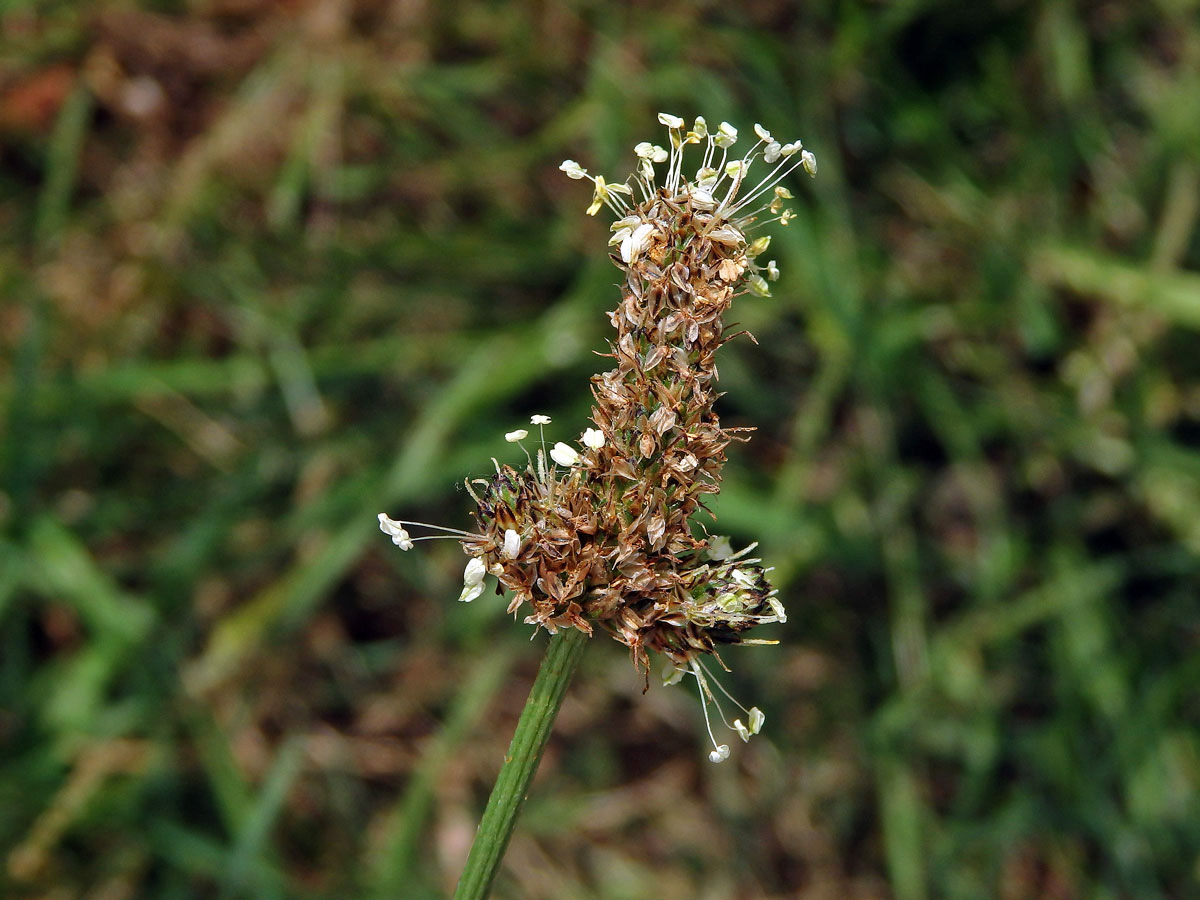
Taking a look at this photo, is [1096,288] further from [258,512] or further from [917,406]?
[258,512]

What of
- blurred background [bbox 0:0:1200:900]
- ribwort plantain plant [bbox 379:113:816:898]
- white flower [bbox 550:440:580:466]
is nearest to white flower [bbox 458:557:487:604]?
ribwort plantain plant [bbox 379:113:816:898]

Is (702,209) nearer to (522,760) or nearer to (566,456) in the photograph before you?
(566,456)

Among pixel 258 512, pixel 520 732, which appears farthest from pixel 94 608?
pixel 520 732

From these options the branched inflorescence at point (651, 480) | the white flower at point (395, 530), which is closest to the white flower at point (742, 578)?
the branched inflorescence at point (651, 480)

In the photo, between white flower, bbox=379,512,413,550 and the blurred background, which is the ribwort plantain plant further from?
the blurred background

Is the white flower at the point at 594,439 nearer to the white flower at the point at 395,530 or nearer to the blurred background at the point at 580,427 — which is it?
the white flower at the point at 395,530

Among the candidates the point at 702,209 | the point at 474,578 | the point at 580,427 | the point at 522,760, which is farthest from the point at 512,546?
the point at 580,427

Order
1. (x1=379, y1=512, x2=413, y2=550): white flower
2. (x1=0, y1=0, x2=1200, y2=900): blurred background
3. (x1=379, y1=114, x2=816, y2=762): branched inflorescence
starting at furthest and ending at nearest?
(x1=0, y1=0, x2=1200, y2=900): blurred background < (x1=379, y1=512, x2=413, y2=550): white flower < (x1=379, y1=114, x2=816, y2=762): branched inflorescence
